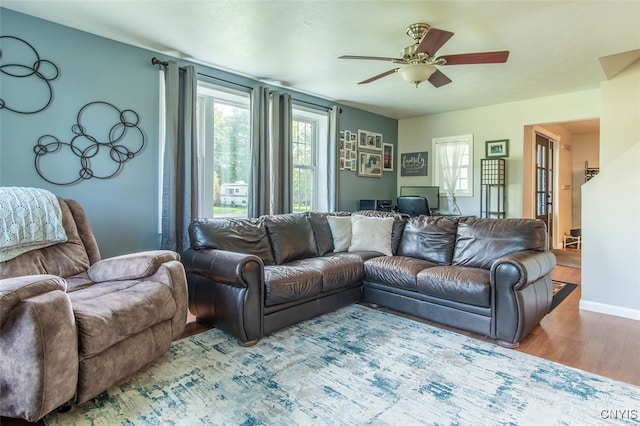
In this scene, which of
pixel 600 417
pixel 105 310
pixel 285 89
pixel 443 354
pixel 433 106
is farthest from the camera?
pixel 433 106

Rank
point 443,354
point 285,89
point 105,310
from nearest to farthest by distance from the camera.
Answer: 1. point 105,310
2. point 443,354
3. point 285,89

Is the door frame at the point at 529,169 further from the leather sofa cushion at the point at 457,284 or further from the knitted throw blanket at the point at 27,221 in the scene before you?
the knitted throw blanket at the point at 27,221

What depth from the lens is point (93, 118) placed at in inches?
117

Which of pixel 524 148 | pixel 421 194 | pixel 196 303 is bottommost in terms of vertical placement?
pixel 196 303

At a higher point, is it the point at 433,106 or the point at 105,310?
the point at 433,106

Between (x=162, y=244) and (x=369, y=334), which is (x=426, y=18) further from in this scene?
(x=162, y=244)

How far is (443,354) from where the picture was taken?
2342 millimetres

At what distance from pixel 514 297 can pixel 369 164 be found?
12.3 feet

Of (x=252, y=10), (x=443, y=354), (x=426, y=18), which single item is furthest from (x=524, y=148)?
(x=252, y=10)

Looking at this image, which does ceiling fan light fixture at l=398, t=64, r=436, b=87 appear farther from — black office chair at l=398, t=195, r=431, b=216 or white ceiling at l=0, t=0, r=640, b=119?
black office chair at l=398, t=195, r=431, b=216

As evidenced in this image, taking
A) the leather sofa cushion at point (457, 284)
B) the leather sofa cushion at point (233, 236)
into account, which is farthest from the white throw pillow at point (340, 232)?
the leather sofa cushion at point (457, 284)

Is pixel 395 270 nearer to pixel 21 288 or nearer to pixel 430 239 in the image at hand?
pixel 430 239

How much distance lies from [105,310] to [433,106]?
16.9 feet

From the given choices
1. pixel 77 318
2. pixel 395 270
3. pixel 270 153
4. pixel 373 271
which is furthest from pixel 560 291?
pixel 77 318
